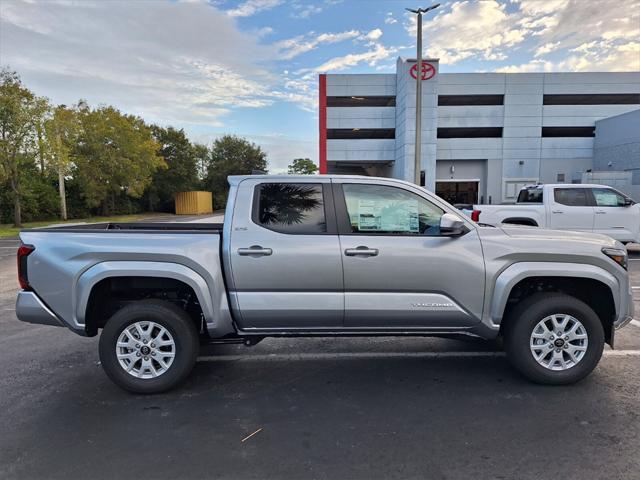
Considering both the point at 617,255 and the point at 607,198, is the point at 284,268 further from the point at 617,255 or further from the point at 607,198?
the point at 607,198

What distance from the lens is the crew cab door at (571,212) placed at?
10953 millimetres

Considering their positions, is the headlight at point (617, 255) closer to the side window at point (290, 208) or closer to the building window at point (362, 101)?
the side window at point (290, 208)

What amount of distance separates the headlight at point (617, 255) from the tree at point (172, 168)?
4338 centimetres

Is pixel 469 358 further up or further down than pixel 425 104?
further down

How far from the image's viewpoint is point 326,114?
3778cm

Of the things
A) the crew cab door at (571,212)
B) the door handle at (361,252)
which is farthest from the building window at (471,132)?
the door handle at (361,252)

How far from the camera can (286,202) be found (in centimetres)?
401

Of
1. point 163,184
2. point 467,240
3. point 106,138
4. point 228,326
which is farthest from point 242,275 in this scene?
point 163,184

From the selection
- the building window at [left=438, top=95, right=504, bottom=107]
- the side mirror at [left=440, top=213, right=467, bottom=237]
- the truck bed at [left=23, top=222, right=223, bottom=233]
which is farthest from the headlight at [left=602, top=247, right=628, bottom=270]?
the building window at [left=438, top=95, right=504, bottom=107]

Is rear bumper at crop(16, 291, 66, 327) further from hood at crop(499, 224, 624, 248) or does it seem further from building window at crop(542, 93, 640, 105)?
building window at crop(542, 93, 640, 105)

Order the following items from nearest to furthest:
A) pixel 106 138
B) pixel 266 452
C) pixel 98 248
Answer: pixel 266 452 → pixel 98 248 → pixel 106 138

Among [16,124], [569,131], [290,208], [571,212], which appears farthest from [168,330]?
[569,131]

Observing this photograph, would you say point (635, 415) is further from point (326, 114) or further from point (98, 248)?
point (326, 114)

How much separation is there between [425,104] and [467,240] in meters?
33.1
